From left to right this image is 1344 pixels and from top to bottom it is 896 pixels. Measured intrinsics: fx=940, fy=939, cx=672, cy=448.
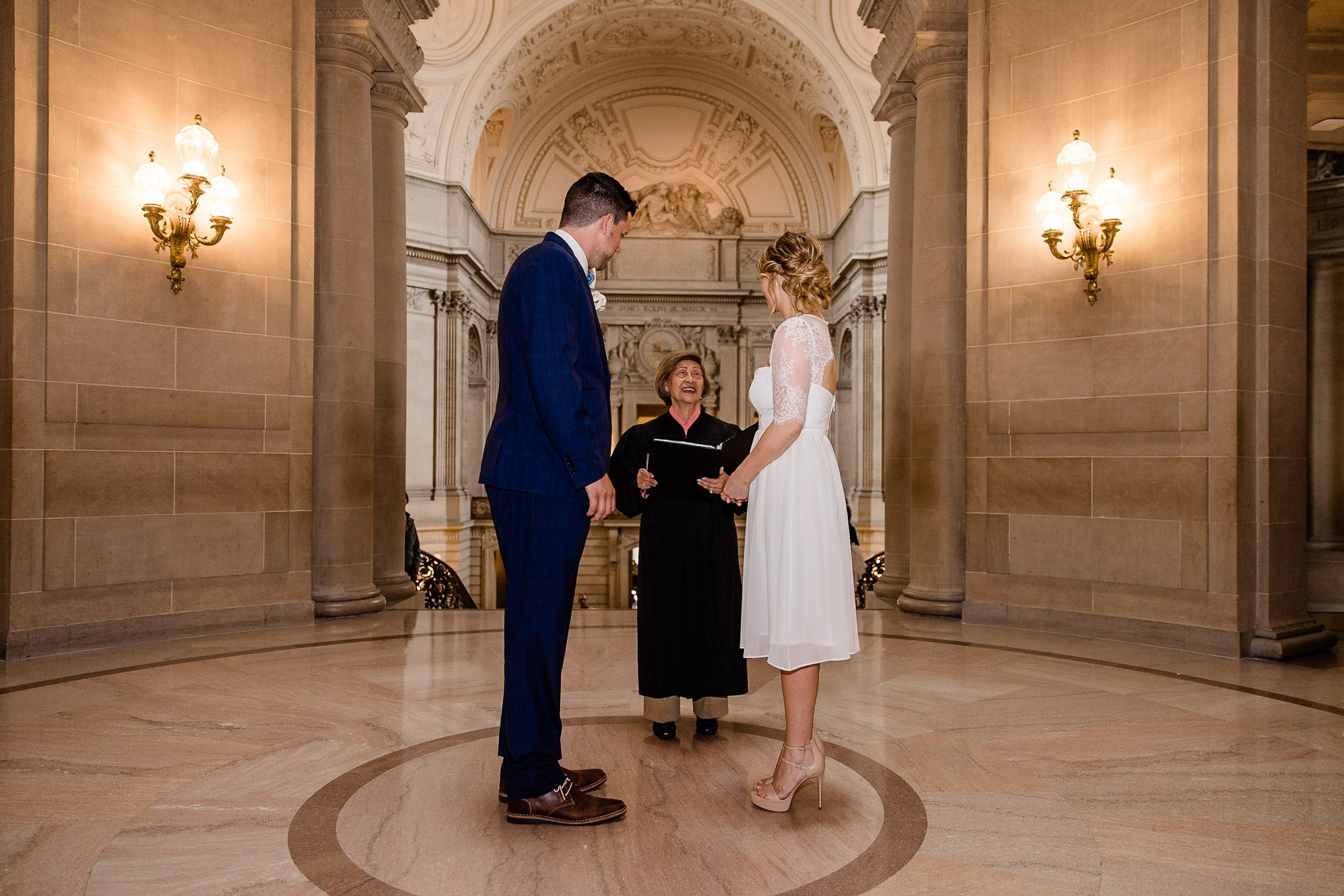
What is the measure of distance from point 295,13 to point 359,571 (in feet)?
15.0

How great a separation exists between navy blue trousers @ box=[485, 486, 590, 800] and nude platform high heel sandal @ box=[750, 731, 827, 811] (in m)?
0.75

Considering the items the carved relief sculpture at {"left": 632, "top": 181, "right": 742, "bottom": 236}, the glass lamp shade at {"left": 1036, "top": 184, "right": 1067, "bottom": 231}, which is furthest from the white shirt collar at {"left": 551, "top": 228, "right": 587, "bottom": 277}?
the carved relief sculpture at {"left": 632, "top": 181, "right": 742, "bottom": 236}

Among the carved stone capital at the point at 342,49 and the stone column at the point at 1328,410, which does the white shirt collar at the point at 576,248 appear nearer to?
the carved stone capital at the point at 342,49

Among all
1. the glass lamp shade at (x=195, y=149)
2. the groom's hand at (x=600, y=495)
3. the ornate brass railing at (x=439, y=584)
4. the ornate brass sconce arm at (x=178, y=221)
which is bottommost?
the ornate brass railing at (x=439, y=584)

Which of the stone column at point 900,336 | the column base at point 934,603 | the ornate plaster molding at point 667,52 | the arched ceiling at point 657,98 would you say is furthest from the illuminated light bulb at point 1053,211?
the ornate plaster molding at point 667,52

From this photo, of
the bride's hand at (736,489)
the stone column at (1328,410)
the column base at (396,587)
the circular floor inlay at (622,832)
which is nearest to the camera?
the circular floor inlay at (622,832)

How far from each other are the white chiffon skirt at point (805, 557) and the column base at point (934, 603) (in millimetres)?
4763

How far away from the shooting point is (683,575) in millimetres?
4434

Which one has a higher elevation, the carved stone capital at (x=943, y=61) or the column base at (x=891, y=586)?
the carved stone capital at (x=943, y=61)

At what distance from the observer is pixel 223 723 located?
4453mm

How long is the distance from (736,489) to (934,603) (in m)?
5.08

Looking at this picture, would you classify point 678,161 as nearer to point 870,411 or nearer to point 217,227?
point 870,411

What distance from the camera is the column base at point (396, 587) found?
8898mm

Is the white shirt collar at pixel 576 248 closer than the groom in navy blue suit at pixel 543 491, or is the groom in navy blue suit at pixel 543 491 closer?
the groom in navy blue suit at pixel 543 491
